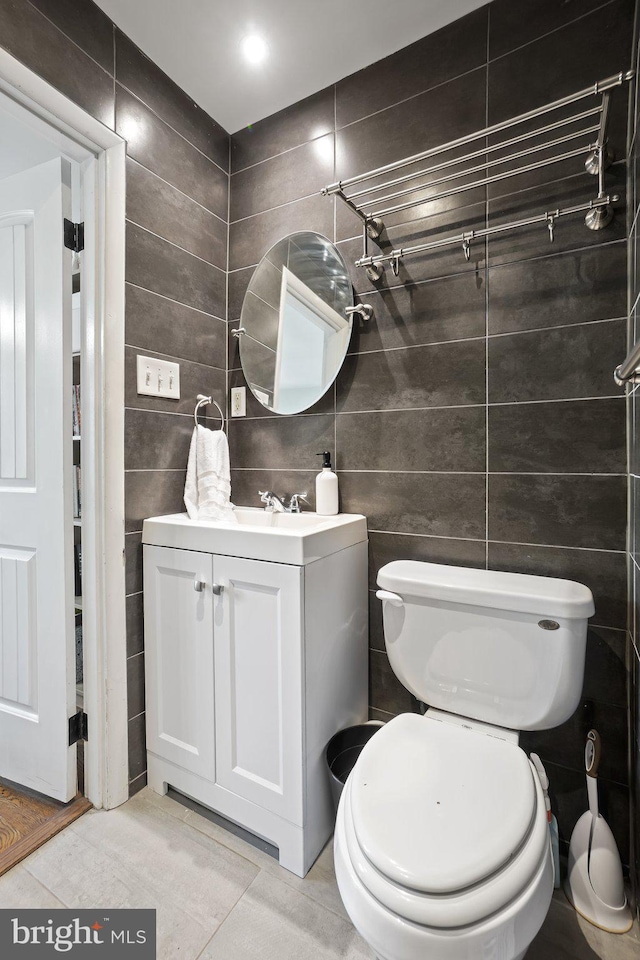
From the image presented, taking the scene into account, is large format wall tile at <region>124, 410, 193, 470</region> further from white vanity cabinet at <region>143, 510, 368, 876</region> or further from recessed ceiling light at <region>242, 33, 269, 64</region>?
recessed ceiling light at <region>242, 33, 269, 64</region>

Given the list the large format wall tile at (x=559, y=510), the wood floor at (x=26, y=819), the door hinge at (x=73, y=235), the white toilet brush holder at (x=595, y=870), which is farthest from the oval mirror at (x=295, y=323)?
the wood floor at (x=26, y=819)

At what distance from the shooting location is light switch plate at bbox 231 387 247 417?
1.81 m

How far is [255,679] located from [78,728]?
26.7 inches

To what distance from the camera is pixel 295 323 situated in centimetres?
168

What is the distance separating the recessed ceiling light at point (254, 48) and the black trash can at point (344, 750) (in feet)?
7.23

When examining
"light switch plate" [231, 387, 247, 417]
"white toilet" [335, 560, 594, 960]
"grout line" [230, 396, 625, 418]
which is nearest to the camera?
"white toilet" [335, 560, 594, 960]

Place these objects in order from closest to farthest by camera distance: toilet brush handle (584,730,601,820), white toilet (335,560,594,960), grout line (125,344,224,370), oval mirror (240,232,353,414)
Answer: white toilet (335,560,594,960), toilet brush handle (584,730,601,820), grout line (125,344,224,370), oval mirror (240,232,353,414)

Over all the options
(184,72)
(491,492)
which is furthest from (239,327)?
(491,492)

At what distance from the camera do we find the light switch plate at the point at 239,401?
5.93 feet

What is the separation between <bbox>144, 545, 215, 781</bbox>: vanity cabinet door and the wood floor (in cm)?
29

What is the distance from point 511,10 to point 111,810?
8.88ft

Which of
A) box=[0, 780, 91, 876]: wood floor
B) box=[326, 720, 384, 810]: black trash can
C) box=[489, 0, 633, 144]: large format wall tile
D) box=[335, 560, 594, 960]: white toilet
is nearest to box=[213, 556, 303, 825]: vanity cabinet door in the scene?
box=[326, 720, 384, 810]: black trash can

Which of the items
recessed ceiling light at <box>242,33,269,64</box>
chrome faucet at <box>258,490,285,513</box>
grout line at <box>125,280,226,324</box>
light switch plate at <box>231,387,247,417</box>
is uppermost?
recessed ceiling light at <box>242,33,269,64</box>

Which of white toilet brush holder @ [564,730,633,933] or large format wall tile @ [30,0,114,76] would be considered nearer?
white toilet brush holder @ [564,730,633,933]
